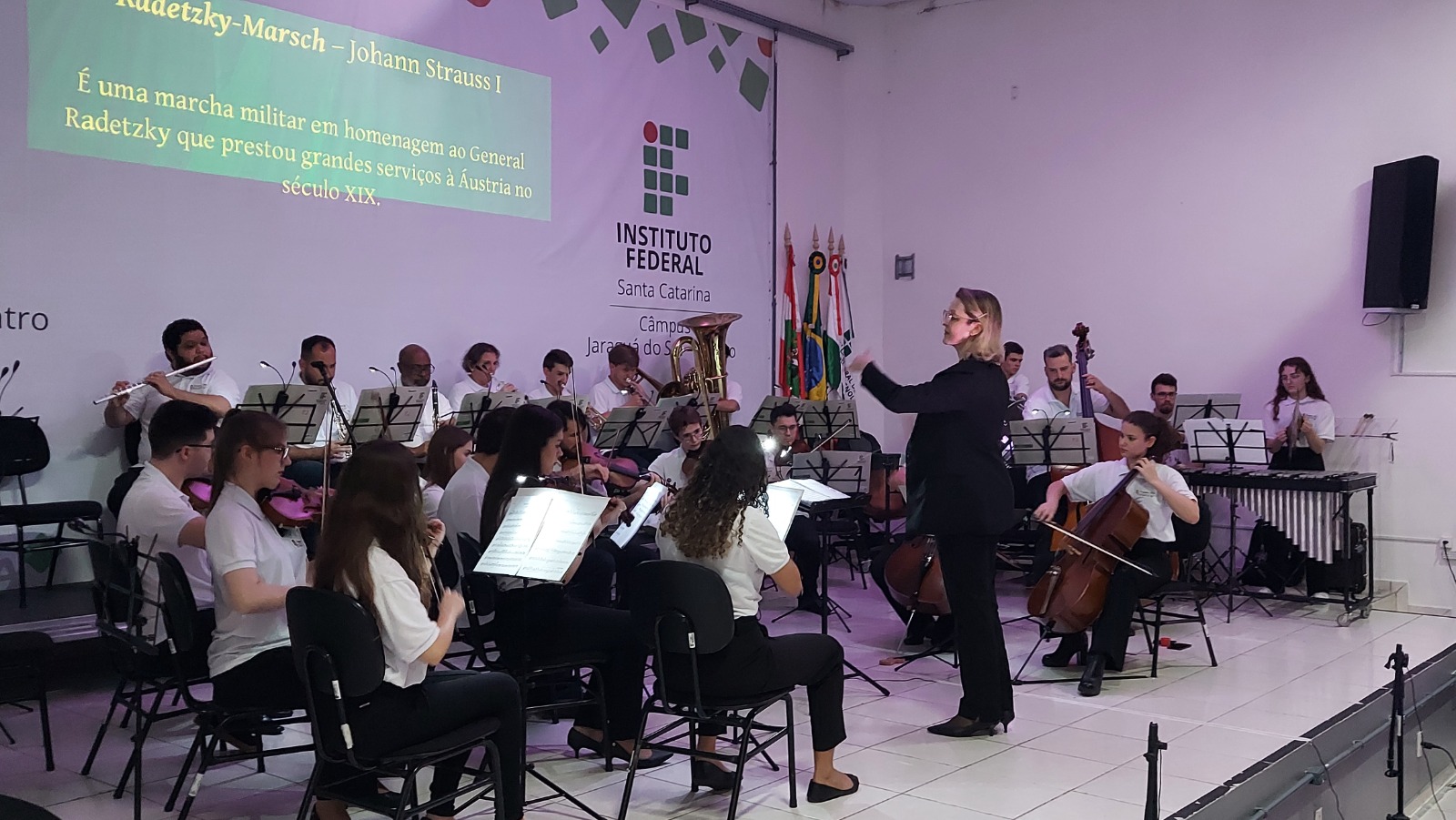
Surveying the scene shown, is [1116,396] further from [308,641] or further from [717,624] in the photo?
[308,641]

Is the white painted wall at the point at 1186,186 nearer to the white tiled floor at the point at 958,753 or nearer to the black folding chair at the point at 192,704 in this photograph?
the white tiled floor at the point at 958,753

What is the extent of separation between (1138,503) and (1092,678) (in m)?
0.81

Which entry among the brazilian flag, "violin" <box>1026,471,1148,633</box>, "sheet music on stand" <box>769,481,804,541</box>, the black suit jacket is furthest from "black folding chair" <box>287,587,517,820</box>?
Answer: the brazilian flag

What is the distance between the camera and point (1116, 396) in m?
8.70

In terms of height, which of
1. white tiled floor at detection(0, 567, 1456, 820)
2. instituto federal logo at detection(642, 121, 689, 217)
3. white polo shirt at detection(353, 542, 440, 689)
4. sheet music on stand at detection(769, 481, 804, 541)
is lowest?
white tiled floor at detection(0, 567, 1456, 820)

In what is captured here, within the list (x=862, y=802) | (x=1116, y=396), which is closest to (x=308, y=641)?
(x=862, y=802)

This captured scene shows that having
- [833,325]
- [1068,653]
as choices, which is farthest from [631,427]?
[833,325]

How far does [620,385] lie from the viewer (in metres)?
8.16

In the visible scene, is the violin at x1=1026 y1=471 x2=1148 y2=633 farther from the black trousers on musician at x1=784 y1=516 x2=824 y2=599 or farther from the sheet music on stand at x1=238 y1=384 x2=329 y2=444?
the sheet music on stand at x1=238 y1=384 x2=329 y2=444

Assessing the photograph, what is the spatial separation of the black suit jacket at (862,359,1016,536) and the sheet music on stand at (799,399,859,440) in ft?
10.4

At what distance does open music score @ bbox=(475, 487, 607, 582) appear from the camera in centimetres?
354

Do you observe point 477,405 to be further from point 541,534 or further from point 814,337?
point 814,337

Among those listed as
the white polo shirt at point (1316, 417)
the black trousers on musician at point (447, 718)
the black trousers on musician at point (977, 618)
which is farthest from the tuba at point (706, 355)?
the black trousers on musician at point (447, 718)

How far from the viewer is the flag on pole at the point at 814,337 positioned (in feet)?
33.4
